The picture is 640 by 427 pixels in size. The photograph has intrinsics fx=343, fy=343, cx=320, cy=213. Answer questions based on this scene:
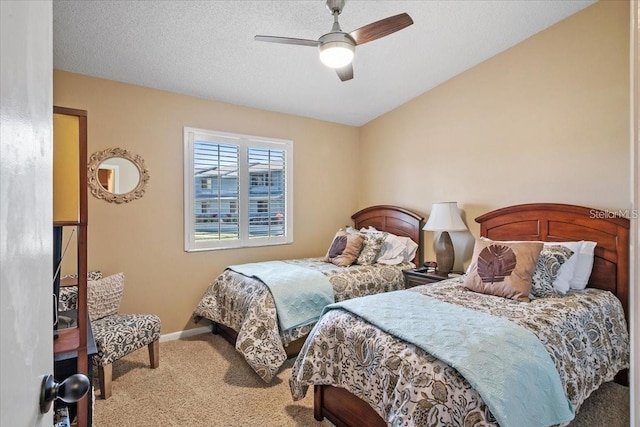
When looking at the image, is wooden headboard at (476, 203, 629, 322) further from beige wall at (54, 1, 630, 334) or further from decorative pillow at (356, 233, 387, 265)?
decorative pillow at (356, 233, 387, 265)

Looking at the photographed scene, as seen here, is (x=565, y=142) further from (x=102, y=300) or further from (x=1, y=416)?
(x=102, y=300)

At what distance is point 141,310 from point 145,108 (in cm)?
205

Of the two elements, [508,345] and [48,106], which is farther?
[508,345]

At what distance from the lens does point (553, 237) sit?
10.1 ft

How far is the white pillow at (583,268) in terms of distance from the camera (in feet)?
8.85

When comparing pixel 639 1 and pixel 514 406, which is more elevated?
pixel 639 1

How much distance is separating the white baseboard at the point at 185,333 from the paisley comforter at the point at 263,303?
143 millimetres

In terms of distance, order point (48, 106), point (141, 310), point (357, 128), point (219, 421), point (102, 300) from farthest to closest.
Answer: point (357, 128)
point (141, 310)
point (102, 300)
point (219, 421)
point (48, 106)

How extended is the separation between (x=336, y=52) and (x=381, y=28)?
0.33 metres

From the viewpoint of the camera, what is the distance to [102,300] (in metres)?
2.83

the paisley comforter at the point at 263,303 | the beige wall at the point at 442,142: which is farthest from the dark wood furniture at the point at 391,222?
the paisley comforter at the point at 263,303

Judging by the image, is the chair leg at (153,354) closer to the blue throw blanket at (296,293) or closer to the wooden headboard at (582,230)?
the blue throw blanket at (296,293)

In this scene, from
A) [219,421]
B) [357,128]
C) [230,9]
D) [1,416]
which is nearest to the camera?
[1,416]

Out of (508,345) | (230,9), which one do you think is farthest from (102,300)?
(508,345)
